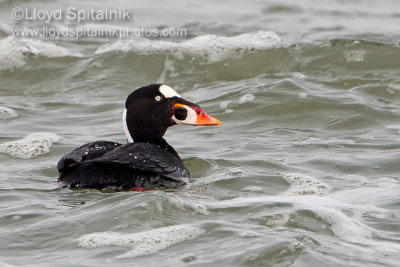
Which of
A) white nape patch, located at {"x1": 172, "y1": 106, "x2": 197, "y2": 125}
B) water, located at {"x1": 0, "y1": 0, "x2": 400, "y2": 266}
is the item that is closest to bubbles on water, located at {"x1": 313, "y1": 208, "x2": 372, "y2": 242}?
water, located at {"x1": 0, "y1": 0, "x2": 400, "y2": 266}

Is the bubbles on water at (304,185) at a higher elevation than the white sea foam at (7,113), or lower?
lower

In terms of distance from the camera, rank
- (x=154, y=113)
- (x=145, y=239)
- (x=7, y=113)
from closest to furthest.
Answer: (x=145, y=239) → (x=154, y=113) → (x=7, y=113)

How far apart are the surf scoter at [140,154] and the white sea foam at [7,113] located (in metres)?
2.57

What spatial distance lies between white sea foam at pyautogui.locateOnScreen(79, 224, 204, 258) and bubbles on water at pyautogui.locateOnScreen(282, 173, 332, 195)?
1294mm

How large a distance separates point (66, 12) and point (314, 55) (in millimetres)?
4999

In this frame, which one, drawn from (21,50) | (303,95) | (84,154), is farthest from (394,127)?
(21,50)

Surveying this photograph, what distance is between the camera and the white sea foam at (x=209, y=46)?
34.5 ft

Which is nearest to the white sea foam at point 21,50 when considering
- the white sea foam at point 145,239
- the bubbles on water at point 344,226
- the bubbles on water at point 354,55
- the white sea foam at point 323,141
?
the bubbles on water at point 354,55

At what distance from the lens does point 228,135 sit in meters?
7.69

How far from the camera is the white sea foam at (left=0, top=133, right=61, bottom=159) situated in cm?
697

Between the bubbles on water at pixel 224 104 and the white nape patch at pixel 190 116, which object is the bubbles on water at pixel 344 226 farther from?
the bubbles on water at pixel 224 104

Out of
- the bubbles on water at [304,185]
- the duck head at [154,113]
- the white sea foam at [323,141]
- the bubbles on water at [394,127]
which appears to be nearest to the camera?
the bubbles on water at [304,185]

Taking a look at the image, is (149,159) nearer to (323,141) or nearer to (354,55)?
(323,141)

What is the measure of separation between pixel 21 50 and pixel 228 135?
425 cm
